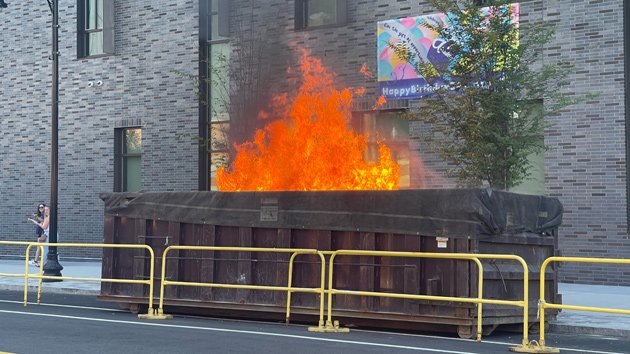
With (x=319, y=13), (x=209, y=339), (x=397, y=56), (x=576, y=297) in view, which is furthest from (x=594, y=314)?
(x=319, y=13)

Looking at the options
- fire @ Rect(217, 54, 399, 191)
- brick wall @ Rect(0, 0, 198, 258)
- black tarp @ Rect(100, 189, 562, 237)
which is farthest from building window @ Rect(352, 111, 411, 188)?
black tarp @ Rect(100, 189, 562, 237)

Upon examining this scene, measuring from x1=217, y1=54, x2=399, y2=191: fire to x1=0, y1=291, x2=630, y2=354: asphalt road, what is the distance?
239 cm

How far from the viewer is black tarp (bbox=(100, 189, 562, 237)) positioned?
12820 millimetres

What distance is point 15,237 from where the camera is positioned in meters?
30.4

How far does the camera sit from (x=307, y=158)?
54.7 ft

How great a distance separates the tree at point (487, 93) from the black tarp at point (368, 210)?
114 inches

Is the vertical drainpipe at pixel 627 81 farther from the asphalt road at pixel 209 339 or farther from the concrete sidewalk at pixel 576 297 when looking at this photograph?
the asphalt road at pixel 209 339

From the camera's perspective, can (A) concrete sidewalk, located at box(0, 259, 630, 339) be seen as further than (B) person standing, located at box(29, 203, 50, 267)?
No

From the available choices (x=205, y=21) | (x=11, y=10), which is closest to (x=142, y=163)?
(x=205, y=21)

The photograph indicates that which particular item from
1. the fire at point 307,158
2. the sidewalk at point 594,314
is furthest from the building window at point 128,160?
the sidewalk at point 594,314

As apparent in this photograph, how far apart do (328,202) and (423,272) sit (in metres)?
1.69

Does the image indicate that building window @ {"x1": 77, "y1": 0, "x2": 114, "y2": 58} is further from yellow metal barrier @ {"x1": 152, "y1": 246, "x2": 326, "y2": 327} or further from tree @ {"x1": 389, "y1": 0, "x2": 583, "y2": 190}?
yellow metal barrier @ {"x1": 152, "y1": 246, "x2": 326, "y2": 327}

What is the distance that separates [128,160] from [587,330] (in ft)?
56.3

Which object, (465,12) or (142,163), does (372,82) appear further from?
(142,163)
